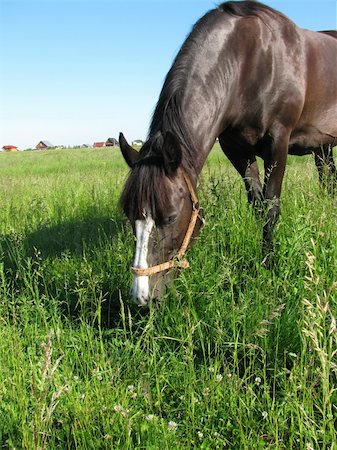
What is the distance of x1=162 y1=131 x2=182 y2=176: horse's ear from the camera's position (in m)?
2.71

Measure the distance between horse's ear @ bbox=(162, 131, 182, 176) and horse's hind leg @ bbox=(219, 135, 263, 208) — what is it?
1.60m

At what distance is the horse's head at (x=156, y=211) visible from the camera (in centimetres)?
267

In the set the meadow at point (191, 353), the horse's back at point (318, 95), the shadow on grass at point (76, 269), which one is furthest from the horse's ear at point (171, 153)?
the horse's back at point (318, 95)

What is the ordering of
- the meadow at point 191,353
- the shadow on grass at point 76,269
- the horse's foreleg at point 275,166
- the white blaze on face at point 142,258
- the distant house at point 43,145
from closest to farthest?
the meadow at point 191,353 < the white blaze on face at point 142,258 < the shadow on grass at point 76,269 < the horse's foreleg at point 275,166 < the distant house at point 43,145

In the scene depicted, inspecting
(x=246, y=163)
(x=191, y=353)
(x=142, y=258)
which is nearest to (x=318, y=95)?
(x=246, y=163)

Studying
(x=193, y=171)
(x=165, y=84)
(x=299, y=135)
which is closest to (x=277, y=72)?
(x=299, y=135)

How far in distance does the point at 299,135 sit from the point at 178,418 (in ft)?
11.3

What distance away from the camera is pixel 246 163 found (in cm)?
453

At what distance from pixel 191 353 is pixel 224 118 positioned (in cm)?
244

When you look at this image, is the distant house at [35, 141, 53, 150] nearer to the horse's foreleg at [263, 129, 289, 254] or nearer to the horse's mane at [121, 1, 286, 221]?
the horse's mane at [121, 1, 286, 221]

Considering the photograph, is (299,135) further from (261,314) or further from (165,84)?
(261,314)

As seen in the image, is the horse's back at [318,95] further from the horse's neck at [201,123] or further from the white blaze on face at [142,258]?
the white blaze on face at [142,258]

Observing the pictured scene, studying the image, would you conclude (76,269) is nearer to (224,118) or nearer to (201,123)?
(201,123)

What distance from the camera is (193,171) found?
3.07 metres
